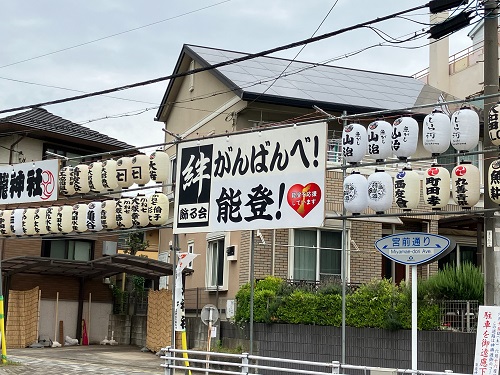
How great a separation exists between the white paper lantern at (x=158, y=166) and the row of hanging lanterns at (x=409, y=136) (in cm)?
574

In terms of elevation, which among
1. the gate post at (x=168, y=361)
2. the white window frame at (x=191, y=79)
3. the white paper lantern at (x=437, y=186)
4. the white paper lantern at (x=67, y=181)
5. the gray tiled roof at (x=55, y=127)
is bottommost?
the gate post at (x=168, y=361)

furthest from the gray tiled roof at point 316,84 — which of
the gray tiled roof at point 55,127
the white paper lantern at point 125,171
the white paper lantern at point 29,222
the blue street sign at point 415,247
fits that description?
the blue street sign at point 415,247

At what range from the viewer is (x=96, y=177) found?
21.2m

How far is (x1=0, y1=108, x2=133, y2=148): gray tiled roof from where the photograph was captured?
107 ft

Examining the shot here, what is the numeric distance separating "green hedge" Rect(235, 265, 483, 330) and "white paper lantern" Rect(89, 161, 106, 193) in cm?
546

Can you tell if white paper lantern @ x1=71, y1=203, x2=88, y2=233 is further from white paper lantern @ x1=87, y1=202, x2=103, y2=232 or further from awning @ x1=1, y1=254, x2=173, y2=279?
awning @ x1=1, y1=254, x2=173, y2=279

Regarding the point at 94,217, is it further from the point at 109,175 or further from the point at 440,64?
the point at 440,64

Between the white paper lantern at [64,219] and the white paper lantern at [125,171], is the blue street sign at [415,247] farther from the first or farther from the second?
the white paper lantern at [64,219]

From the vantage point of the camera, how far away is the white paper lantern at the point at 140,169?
789 inches

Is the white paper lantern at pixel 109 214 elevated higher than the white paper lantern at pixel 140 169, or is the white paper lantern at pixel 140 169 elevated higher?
the white paper lantern at pixel 140 169

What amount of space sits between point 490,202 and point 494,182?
43cm

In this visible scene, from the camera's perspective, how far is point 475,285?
57.7 feet

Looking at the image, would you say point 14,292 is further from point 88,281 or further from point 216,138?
point 216,138

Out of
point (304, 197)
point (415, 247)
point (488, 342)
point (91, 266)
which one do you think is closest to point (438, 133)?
point (415, 247)
